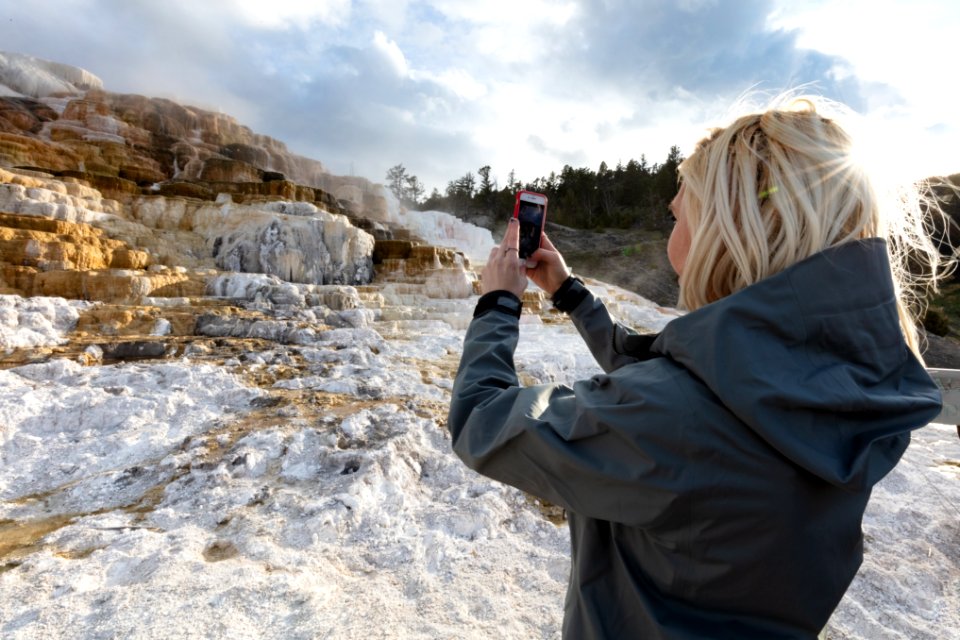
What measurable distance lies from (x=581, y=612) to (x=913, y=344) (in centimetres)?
81

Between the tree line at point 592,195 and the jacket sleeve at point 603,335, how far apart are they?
1328 inches

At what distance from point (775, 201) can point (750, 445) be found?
1.33 ft

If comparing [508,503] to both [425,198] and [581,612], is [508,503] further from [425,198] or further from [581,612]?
[425,198]

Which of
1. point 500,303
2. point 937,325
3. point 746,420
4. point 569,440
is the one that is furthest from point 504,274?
point 937,325

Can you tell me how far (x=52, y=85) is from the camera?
28000mm

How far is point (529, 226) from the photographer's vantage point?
1.46 metres

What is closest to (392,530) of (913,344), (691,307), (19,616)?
(19,616)

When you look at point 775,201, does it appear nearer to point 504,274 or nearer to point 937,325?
point 504,274

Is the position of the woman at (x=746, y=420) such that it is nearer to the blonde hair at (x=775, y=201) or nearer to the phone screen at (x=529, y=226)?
the blonde hair at (x=775, y=201)

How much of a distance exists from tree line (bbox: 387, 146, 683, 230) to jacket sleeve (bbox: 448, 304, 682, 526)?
34318 mm

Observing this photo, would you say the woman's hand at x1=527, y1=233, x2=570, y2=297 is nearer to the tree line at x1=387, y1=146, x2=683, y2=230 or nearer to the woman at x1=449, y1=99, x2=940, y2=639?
the woman at x1=449, y1=99, x2=940, y2=639

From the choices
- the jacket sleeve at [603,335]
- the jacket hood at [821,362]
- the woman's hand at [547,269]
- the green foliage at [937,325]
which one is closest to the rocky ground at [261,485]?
the jacket sleeve at [603,335]

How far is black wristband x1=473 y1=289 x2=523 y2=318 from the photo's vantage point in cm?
104

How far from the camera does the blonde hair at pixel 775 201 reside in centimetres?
76
